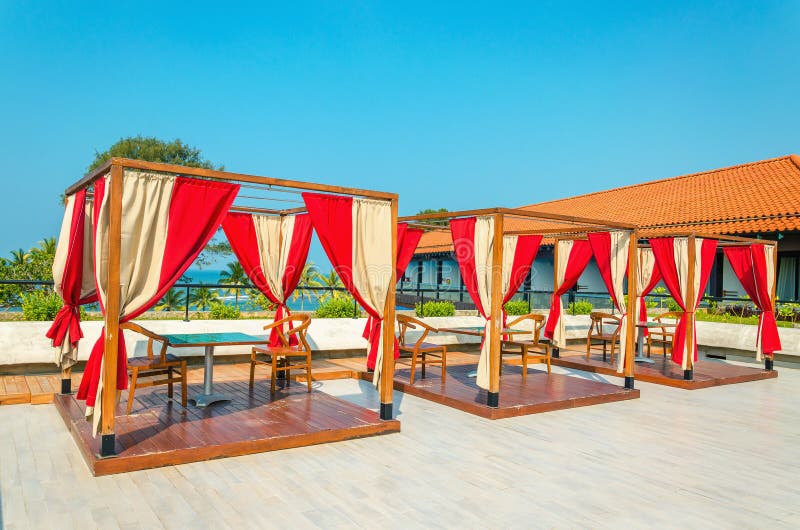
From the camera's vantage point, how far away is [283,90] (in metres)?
61.4

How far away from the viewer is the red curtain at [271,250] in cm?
728

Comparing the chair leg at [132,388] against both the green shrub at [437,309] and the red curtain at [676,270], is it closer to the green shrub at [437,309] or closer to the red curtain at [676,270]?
the green shrub at [437,309]

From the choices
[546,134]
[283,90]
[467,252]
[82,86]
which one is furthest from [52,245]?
[82,86]

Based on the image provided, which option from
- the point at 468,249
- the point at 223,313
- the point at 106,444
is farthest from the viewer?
the point at 223,313

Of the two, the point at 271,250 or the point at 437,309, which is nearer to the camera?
the point at 271,250

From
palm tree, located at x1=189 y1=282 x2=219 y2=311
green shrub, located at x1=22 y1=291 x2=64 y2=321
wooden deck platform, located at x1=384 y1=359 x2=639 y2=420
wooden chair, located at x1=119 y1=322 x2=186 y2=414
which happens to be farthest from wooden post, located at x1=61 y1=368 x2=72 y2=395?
palm tree, located at x1=189 y1=282 x2=219 y2=311

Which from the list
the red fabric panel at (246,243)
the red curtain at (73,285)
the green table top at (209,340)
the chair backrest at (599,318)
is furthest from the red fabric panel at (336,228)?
the chair backrest at (599,318)

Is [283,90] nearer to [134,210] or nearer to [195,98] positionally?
[195,98]

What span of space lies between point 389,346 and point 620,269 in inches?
170

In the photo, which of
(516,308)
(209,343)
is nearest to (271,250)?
(209,343)

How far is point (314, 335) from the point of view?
9766mm

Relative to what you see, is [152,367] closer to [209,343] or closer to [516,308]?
[209,343]

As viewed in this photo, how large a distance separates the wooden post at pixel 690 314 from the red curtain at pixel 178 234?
275 inches

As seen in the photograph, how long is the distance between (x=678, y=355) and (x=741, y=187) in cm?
1216
